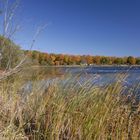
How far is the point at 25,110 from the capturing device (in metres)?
6.33

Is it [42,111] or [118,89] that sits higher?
[118,89]

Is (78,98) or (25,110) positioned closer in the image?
(78,98)

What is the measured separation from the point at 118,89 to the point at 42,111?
1.49m

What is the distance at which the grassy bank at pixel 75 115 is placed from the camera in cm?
470

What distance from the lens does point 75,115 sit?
499 centimetres

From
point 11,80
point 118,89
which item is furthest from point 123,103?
point 11,80

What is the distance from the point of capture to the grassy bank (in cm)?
470

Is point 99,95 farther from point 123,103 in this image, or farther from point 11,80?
point 11,80

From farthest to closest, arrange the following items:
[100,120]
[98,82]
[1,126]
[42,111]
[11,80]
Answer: [11,80], [98,82], [42,111], [1,126], [100,120]

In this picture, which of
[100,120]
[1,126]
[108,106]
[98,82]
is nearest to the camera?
[100,120]

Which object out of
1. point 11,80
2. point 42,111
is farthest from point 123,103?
point 11,80

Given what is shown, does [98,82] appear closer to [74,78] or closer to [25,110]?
[74,78]

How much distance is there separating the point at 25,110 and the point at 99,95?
1.74m

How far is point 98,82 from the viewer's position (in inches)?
249
